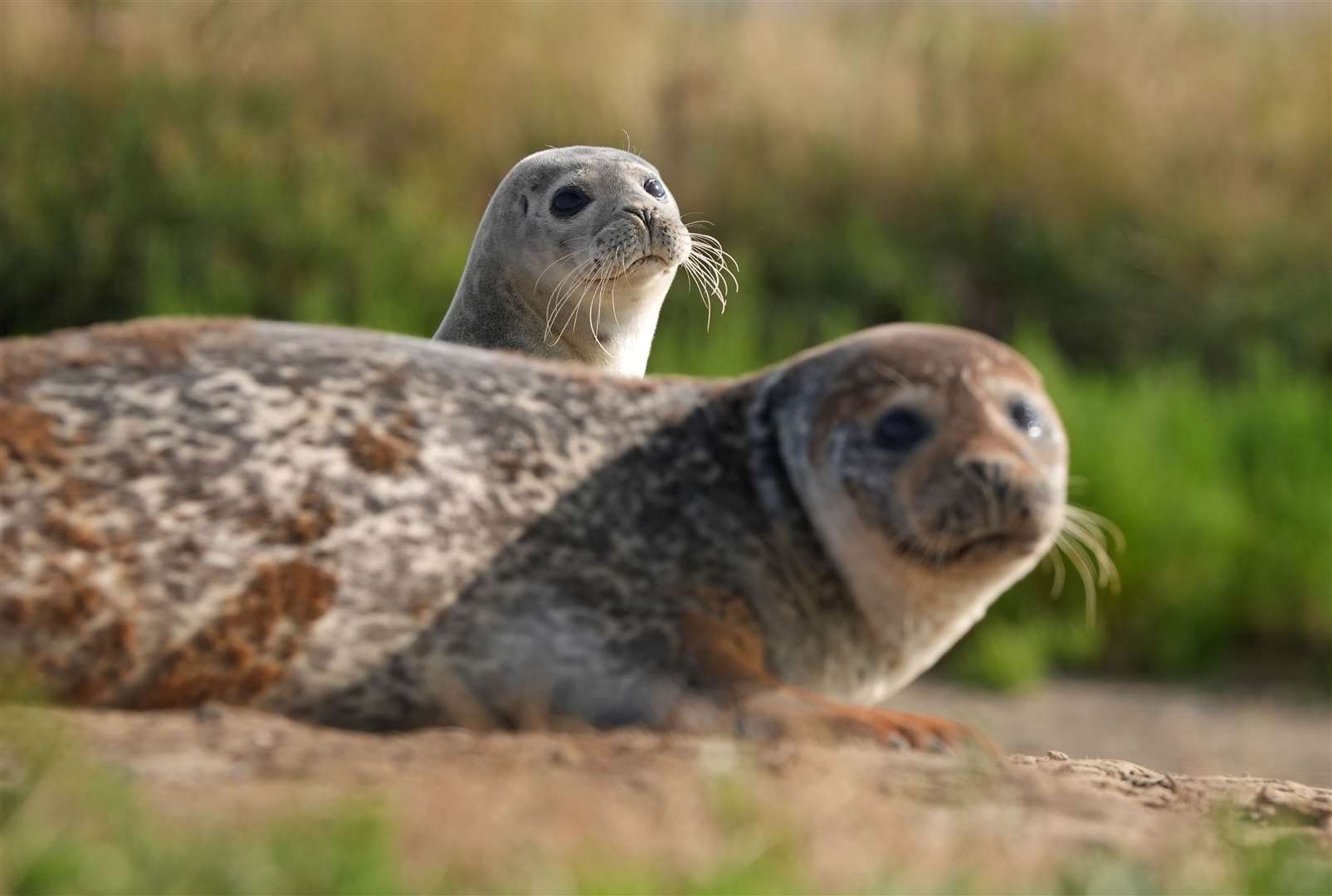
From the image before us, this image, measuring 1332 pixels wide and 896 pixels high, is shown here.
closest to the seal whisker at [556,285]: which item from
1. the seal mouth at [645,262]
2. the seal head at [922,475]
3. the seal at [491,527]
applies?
the seal mouth at [645,262]

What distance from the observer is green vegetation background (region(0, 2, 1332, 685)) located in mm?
12234

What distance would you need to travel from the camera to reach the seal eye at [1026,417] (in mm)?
4246

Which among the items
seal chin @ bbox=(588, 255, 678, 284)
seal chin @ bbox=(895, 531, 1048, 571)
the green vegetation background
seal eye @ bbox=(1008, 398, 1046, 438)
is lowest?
the green vegetation background

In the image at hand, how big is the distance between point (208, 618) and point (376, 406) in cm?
59

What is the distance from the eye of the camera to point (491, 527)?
4.11 m

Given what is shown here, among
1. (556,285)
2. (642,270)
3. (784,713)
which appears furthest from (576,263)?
(784,713)

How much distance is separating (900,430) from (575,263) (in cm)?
317

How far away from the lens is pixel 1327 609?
11.8 metres

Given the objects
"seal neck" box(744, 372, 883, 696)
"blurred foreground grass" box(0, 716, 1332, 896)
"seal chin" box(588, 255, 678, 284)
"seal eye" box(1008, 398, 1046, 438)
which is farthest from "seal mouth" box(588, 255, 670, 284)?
"blurred foreground grass" box(0, 716, 1332, 896)

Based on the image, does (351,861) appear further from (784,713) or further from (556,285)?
(556,285)

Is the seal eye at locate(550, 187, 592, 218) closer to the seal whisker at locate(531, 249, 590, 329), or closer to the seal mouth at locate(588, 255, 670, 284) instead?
the seal whisker at locate(531, 249, 590, 329)

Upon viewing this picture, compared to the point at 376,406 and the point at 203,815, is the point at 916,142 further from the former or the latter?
the point at 203,815

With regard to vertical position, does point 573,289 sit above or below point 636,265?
below

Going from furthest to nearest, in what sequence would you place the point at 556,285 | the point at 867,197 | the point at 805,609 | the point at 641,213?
the point at 867,197 < the point at 556,285 < the point at 641,213 < the point at 805,609
